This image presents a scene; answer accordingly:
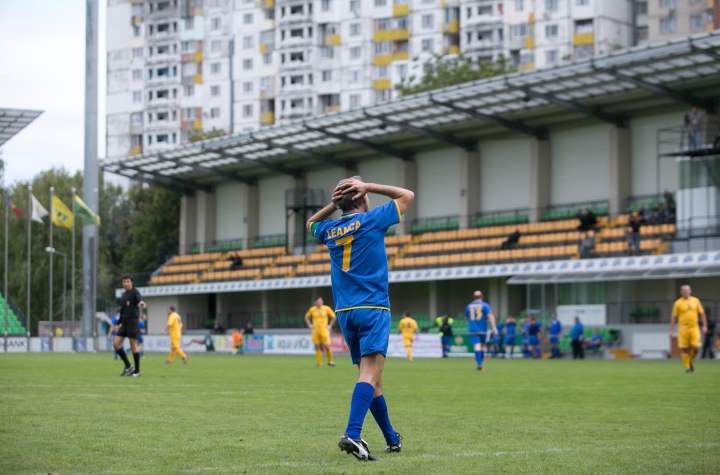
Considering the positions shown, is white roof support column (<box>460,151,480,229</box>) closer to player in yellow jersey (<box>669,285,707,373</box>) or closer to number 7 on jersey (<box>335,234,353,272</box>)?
player in yellow jersey (<box>669,285,707,373</box>)

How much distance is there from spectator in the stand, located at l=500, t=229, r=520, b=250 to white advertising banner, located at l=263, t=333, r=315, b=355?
388 inches

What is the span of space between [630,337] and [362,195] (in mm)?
30961

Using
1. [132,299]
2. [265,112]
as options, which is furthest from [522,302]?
[265,112]

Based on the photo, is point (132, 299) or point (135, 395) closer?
point (135, 395)

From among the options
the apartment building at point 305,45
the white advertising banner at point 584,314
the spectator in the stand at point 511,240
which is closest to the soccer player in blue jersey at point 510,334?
the white advertising banner at point 584,314

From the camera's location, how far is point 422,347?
41344 mm

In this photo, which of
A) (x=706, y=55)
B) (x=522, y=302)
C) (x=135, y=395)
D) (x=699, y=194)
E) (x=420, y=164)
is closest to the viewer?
(x=135, y=395)

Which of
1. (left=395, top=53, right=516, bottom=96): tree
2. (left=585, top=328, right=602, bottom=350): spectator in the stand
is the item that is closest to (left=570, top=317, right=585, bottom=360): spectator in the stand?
(left=585, top=328, right=602, bottom=350): spectator in the stand

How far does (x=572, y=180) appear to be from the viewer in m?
47.0

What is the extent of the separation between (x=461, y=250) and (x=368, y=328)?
1582 inches

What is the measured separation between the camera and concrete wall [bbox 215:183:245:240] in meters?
64.9

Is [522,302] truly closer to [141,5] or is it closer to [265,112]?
[265,112]

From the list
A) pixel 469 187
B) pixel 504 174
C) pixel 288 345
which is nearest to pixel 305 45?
pixel 469 187

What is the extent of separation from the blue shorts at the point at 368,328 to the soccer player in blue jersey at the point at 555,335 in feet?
102
